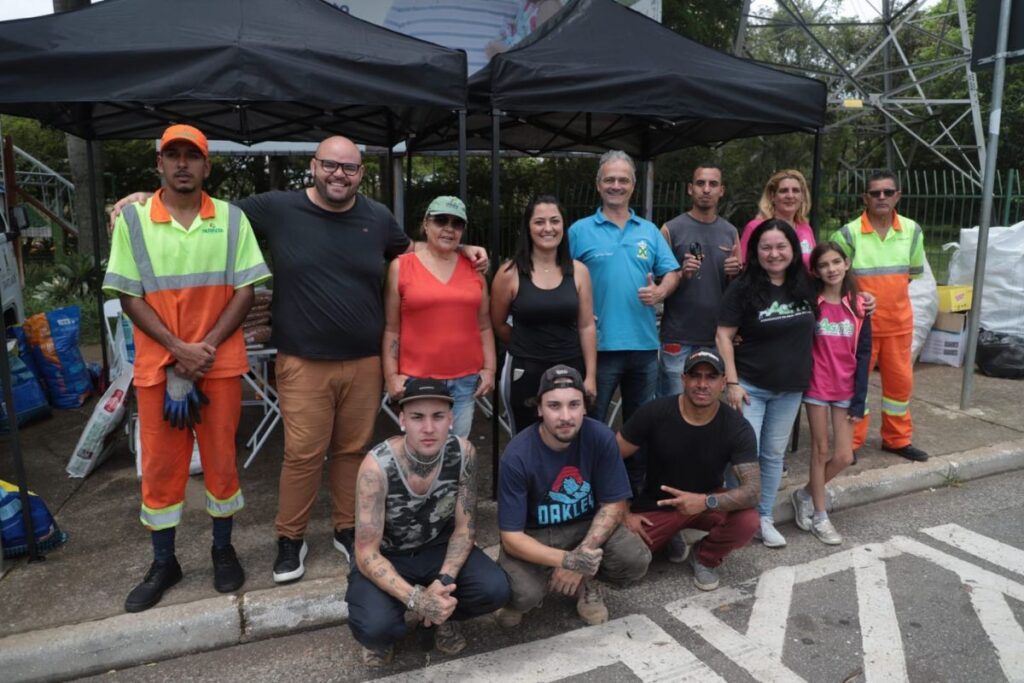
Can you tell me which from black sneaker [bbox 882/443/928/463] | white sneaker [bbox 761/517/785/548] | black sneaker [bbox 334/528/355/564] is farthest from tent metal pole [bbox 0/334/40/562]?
black sneaker [bbox 882/443/928/463]

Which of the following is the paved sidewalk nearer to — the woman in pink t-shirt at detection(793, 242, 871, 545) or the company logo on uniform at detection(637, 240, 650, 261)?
the woman in pink t-shirt at detection(793, 242, 871, 545)

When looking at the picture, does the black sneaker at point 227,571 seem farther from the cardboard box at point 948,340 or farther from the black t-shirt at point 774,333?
the cardboard box at point 948,340

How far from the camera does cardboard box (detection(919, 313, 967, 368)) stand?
7375mm

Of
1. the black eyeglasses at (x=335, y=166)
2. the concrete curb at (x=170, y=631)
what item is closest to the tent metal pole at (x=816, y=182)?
the black eyeglasses at (x=335, y=166)

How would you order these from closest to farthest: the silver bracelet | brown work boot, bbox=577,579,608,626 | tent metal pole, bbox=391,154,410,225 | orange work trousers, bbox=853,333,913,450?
the silver bracelet
brown work boot, bbox=577,579,608,626
orange work trousers, bbox=853,333,913,450
tent metal pole, bbox=391,154,410,225

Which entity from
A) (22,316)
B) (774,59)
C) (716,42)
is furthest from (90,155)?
(774,59)

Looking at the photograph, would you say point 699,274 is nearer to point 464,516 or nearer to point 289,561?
point 464,516

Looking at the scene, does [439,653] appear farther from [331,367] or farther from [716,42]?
[716,42]

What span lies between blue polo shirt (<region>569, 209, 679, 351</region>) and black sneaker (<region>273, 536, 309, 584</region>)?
1.77m

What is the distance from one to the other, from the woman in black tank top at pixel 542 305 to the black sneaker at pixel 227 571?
1.48 meters

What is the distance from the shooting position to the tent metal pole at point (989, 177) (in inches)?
215

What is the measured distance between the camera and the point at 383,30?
12.1 feet

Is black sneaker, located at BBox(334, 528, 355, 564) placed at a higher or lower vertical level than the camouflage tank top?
lower

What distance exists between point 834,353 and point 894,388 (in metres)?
1.35
